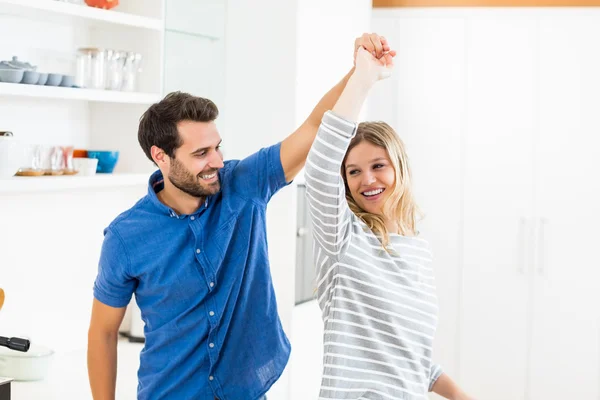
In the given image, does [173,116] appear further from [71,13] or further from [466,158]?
[466,158]

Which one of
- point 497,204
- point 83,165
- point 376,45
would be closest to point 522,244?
point 497,204

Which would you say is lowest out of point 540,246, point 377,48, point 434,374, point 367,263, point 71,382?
point 71,382

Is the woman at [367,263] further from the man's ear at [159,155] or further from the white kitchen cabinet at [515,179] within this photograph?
the white kitchen cabinet at [515,179]

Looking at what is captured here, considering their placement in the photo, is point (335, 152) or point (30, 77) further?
point (30, 77)

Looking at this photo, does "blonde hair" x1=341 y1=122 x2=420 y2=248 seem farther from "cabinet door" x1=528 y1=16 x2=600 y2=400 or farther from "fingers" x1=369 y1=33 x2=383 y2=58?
"cabinet door" x1=528 y1=16 x2=600 y2=400

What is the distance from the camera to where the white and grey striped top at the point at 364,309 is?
1611 millimetres

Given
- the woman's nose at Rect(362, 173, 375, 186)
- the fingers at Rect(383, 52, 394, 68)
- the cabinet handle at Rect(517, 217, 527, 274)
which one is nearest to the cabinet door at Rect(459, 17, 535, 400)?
the cabinet handle at Rect(517, 217, 527, 274)

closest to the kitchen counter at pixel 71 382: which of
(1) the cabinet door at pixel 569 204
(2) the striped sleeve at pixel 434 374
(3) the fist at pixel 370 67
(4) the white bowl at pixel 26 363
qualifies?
(4) the white bowl at pixel 26 363

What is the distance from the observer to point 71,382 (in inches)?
106

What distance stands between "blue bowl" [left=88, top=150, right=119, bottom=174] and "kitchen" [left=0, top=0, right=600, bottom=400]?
0.36 ft

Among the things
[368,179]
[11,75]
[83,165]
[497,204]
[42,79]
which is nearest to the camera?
[368,179]

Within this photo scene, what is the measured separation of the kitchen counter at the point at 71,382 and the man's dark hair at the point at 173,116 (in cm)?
97

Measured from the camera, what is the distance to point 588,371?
409 cm

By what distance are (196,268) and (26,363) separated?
3.14ft
